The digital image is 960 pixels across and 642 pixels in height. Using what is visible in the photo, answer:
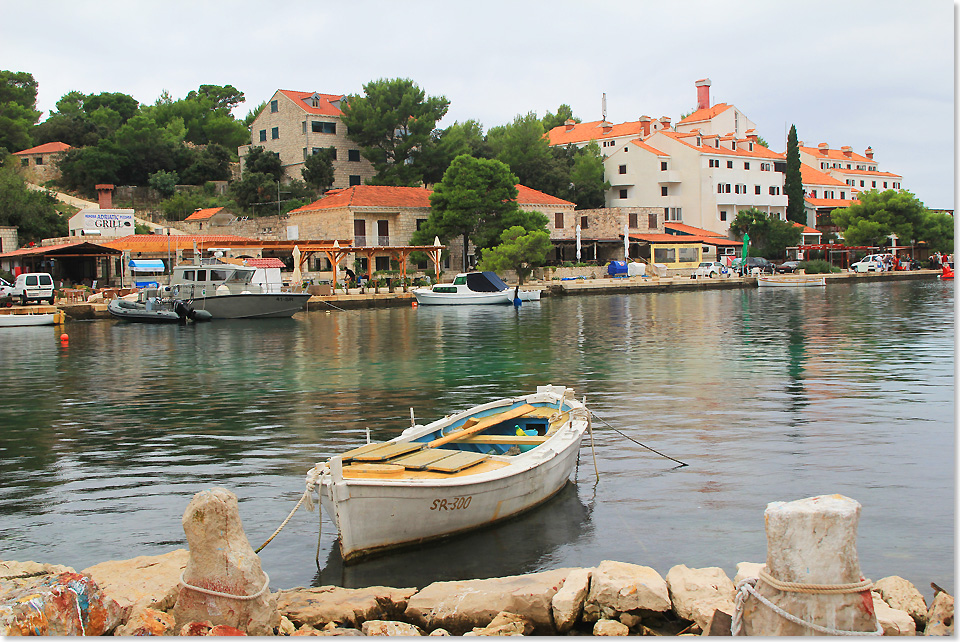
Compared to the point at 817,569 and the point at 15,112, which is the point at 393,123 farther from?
the point at 817,569

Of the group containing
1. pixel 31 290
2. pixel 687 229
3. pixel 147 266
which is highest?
pixel 687 229

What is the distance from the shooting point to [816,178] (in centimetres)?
8556

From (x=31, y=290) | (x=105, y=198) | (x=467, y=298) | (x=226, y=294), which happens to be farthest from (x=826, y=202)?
(x=31, y=290)

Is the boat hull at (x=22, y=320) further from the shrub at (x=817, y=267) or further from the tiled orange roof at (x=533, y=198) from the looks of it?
the shrub at (x=817, y=267)

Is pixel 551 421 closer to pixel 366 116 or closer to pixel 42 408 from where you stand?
pixel 42 408

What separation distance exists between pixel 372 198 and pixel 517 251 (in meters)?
10.9

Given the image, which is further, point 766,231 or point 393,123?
point 766,231

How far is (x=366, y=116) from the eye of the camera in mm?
61750

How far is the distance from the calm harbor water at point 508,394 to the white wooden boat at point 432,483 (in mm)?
215

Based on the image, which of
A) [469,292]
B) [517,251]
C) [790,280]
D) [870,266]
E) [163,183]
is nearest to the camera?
[469,292]

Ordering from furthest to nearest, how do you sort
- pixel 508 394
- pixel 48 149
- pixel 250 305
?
1. pixel 48 149
2. pixel 250 305
3. pixel 508 394

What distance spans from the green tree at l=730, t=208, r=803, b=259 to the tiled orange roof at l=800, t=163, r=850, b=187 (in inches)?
730

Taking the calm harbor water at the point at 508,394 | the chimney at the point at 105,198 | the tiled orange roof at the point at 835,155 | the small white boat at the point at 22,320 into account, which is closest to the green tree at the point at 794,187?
the tiled orange roof at the point at 835,155

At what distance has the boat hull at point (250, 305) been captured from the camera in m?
35.2
